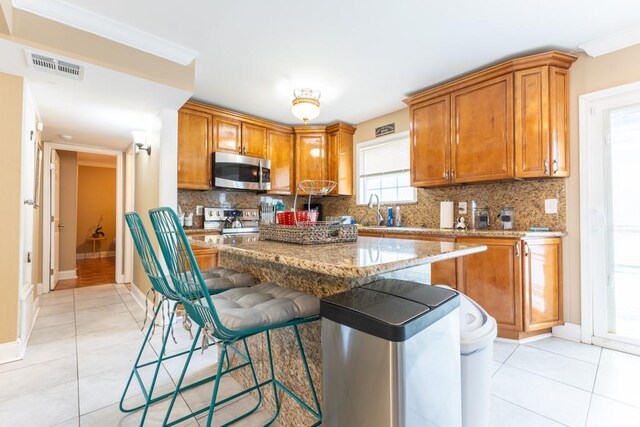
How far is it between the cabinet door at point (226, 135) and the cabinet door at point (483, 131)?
261cm

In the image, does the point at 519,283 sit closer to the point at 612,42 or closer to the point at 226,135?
the point at 612,42

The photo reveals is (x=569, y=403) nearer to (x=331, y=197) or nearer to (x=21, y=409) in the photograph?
(x=21, y=409)

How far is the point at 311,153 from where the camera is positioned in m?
4.56

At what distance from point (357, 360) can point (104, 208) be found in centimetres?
874

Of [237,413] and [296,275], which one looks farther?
[237,413]


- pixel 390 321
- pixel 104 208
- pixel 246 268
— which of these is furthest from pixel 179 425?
pixel 104 208

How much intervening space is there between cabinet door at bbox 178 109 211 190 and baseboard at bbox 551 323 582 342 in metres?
3.88

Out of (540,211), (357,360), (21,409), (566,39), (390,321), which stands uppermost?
(566,39)

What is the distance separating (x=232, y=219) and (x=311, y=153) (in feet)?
5.02

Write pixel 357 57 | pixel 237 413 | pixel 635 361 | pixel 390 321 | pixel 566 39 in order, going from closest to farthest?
1. pixel 390 321
2. pixel 237 413
3. pixel 635 361
4. pixel 566 39
5. pixel 357 57

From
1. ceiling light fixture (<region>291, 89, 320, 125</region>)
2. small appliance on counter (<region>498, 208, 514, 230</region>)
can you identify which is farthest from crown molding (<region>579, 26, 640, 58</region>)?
ceiling light fixture (<region>291, 89, 320, 125</region>)

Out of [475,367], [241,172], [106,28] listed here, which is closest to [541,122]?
[475,367]

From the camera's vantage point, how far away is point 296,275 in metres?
1.50

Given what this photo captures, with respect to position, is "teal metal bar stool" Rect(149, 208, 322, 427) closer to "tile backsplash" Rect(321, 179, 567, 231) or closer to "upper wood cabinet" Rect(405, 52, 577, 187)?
"upper wood cabinet" Rect(405, 52, 577, 187)
